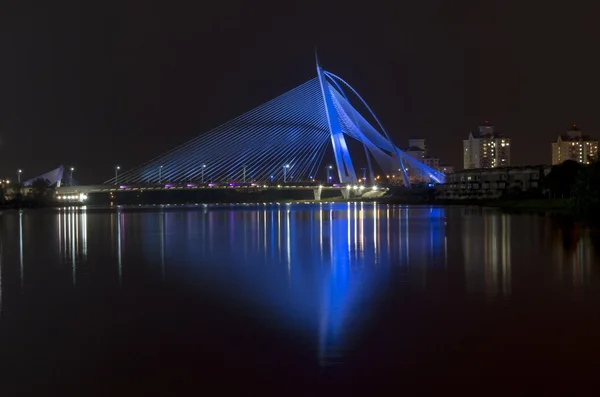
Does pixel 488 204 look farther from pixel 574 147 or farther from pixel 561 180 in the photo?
pixel 574 147

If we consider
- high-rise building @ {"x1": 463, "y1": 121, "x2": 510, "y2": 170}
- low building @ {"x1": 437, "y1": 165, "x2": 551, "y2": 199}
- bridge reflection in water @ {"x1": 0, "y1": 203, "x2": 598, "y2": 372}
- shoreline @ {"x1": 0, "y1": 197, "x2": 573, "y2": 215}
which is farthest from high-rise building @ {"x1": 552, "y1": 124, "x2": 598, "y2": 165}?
bridge reflection in water @ {"x1": 0, "y1": 203, "x2": 598, "y2": 372}

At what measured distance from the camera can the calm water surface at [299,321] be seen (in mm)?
5652

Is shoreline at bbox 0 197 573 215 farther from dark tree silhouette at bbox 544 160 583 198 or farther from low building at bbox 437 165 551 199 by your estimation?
low building at bbox 437 165 551 199

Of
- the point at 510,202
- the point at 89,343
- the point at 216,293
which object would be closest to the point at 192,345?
the point at 89,343

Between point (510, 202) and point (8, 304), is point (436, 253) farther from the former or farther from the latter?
point (510, 202)

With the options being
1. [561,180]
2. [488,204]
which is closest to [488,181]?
[488,204]

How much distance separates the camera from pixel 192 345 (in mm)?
6633

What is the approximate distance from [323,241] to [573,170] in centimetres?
3399

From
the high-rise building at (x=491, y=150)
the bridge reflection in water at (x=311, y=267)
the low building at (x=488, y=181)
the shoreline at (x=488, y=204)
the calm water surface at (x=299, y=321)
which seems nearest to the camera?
the calm water surface at (x=299, y=321)

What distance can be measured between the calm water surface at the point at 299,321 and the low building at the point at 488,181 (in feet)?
167

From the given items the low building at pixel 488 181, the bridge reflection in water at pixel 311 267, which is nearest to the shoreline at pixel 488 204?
the low building at pixel 488 181

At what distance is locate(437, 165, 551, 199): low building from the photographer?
64.3m

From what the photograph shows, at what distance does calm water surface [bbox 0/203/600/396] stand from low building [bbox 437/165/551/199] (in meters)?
50.9

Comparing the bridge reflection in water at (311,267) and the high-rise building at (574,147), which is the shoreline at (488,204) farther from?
the high-rise building at (574,147)
